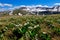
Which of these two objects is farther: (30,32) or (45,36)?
(30,32)

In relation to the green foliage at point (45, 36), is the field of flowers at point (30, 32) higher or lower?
higher

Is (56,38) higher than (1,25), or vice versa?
(1,25)

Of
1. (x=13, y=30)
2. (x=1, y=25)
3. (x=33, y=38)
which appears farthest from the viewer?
(x=1, y=25)

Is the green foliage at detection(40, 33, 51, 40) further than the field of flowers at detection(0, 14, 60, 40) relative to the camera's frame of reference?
No

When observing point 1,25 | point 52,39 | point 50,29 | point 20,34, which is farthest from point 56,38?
point 1,25

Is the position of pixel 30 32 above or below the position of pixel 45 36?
above

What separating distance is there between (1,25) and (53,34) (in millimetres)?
5082

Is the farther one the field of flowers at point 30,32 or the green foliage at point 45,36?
the field of flowers at point 30,32

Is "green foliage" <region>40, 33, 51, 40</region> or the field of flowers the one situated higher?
the field of flowers

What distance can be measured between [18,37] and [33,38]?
128cm

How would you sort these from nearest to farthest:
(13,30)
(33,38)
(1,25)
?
(33,38), (13,30), (1,25)

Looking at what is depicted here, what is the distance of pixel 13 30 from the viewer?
615 inches

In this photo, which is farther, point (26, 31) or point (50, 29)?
point (50, 29)

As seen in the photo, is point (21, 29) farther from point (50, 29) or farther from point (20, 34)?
point (50, 29)
